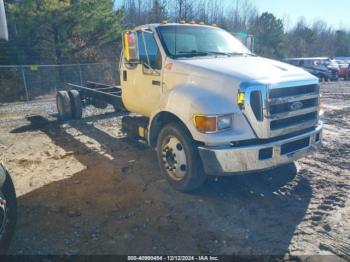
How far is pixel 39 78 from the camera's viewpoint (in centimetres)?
1582

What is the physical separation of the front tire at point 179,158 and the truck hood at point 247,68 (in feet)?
3.05

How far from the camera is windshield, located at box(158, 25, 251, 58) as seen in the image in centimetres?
503

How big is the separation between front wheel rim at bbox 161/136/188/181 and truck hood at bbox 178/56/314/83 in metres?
1.08

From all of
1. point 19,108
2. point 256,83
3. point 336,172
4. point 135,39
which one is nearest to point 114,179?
point 135,39

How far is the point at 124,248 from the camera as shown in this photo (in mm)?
3307

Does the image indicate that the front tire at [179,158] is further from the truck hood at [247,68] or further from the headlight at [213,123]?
the truck hood at [247,68]

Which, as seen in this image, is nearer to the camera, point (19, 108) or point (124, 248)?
point (124, 248)

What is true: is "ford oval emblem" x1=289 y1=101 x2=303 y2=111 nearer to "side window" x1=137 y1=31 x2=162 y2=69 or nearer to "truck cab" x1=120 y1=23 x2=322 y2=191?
"truck cab" x1=120 y1=23 x2=322 y2=191

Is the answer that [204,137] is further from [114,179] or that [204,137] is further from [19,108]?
[19,108]

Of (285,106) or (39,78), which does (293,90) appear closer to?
(285,106)

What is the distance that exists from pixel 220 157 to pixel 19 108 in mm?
11092

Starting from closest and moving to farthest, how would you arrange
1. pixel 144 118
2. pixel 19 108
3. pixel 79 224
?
pixel 79 224
pixel 144 118
pixel 19 108

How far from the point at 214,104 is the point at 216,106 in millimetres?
42

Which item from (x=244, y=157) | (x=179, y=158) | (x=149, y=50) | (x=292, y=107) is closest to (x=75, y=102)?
(x=149, y=50)
